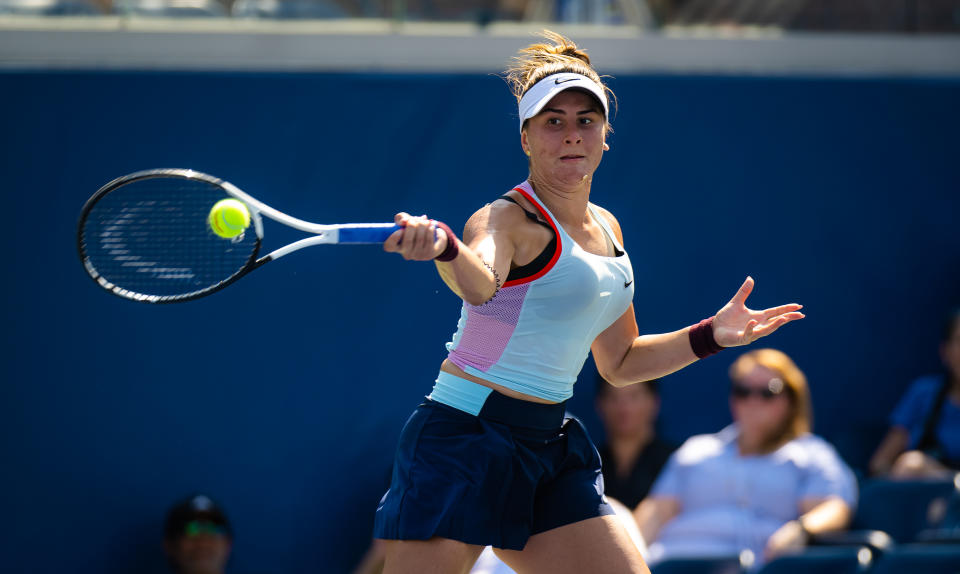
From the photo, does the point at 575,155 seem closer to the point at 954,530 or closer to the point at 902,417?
the point at 954,530

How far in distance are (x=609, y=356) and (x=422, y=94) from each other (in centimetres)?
306

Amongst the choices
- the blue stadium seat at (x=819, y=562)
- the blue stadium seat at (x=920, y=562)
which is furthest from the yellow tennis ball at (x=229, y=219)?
the blue stadium seat at (x=920, y=562)

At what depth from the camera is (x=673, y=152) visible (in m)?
6.11

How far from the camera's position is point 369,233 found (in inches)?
102

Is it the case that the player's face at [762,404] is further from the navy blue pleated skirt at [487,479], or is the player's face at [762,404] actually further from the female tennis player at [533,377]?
the navy blue pleated skirt at [487,479]

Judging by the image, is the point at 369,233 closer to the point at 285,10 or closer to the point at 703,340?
the point at 703,340

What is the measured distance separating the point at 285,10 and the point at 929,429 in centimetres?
378

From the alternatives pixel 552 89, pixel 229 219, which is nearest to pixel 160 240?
pixel 229 219

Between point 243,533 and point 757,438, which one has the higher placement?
point 757,438

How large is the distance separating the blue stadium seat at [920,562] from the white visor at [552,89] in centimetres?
204

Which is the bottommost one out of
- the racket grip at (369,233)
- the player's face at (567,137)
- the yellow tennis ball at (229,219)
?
the racket grip at (369,233)

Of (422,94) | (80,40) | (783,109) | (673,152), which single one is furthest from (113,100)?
(783,109)

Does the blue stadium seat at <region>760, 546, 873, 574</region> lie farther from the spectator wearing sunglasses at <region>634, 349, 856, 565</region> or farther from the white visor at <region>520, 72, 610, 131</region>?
the white visor at <region>520, 72, 610, 131</region>

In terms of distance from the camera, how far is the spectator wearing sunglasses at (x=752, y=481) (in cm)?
488
